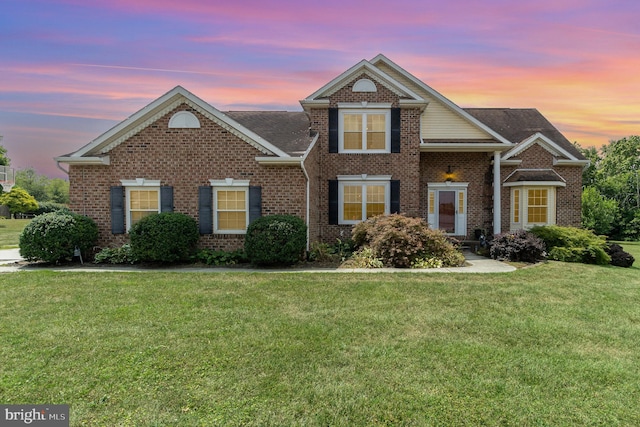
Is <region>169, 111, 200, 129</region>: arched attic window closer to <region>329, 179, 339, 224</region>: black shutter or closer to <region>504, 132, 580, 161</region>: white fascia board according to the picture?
<region>329, 179, 339, 224</region>: black shutter

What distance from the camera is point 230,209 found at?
1173cm

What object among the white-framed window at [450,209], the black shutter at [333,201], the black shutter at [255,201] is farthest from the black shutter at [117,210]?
the white-framed window at [450,209]

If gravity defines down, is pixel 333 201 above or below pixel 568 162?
below

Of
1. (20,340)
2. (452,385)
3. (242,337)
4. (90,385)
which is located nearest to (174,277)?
(20,340)

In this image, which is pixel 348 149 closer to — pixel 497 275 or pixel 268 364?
pixel 497 275

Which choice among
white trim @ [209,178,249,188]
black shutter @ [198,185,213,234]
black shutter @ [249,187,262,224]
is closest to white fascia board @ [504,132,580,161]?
black shutter @ [249,187,262,224]

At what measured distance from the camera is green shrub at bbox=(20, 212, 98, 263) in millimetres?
10586

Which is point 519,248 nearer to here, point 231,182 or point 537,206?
point 537,206

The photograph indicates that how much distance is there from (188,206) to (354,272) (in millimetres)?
5592

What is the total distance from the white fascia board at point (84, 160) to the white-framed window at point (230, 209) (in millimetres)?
3354

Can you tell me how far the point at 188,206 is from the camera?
11.7 meters

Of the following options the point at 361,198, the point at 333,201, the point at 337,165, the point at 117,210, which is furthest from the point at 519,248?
the point at 117,210

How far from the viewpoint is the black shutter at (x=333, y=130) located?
1384 centimetres

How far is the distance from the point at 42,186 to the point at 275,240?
285ft
